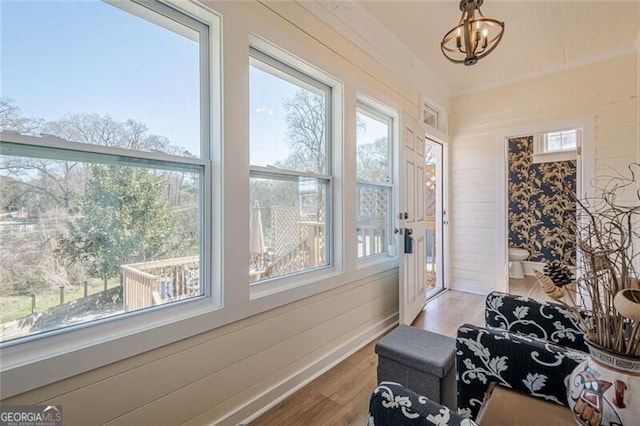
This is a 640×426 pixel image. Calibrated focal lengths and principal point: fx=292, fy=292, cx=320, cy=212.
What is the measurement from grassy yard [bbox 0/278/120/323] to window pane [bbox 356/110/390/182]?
79.6 inches

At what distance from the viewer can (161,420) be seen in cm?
133

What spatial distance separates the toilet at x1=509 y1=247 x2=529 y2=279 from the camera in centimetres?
484

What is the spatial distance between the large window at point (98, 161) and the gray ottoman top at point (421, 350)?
116cm

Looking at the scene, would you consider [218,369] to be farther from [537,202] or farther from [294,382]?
[537,202]

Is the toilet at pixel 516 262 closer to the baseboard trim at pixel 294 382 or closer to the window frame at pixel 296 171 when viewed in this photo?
the baseboard trim at pixel 294 382

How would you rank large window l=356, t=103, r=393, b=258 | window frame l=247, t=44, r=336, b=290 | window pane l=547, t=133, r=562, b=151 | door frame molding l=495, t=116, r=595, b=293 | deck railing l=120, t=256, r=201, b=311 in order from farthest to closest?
1. window pane l=547, t=133, r=562, b=151
2. door frame molding l=495, t=116, r=595, b=293
3. large window l=356, t=103, r=393, b=258
4. window frame l=247, t=44, r=336, b=290
5. deck railing l=120, t=256, r=201, b=311

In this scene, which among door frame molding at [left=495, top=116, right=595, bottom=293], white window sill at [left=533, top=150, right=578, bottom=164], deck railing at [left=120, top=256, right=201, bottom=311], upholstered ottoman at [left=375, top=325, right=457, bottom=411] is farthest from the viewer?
white window sill at [left=533, top=150, right=578, bottom=164]

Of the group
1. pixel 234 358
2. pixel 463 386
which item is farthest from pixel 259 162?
pixel 463 386

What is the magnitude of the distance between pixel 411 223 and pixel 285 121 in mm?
1674

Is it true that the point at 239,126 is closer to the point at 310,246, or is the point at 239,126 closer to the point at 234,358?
the point at 310,246

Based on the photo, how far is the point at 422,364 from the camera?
5.16ft

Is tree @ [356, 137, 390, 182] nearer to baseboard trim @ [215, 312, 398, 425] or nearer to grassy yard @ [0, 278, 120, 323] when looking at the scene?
baseboard trim @ [215, 312, 398, 425]

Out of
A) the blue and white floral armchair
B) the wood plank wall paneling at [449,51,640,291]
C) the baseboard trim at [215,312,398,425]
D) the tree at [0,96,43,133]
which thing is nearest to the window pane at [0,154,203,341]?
the tree at [0,96,43,133]

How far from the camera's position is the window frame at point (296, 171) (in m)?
1.83
